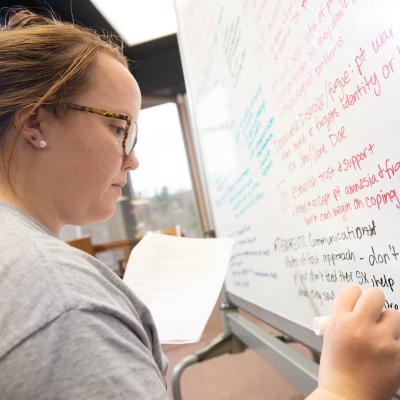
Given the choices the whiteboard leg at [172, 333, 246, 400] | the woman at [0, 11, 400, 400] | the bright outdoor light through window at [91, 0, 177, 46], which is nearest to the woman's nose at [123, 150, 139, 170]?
the woman at [0, 11, 400, 400]

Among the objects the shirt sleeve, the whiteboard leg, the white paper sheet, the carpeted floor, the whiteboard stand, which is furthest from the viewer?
the carpeted floor

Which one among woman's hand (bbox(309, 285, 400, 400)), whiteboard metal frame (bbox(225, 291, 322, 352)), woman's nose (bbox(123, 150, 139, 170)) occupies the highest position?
woman's nose (bbox(123, 150, 139, 170))

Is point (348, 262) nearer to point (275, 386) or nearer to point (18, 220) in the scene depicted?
point (18, 220)

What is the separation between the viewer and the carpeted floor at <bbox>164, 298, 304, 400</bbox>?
1846 mm

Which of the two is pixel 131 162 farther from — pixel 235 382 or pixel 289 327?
pixel 235 382

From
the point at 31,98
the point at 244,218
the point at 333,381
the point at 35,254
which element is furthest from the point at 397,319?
the point at 244,218

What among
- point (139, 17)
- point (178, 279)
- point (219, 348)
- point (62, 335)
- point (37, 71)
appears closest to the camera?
point (62, 335)

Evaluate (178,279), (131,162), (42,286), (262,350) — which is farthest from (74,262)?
(262,350)

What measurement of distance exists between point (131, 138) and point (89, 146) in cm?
10

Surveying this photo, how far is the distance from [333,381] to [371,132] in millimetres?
278

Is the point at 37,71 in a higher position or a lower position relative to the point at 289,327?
higher

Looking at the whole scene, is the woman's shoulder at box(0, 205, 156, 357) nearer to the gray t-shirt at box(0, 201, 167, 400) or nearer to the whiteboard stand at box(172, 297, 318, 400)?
the gray t-shirt at box(0, 201, 167, 400)

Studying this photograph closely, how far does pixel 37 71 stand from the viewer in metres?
0.48

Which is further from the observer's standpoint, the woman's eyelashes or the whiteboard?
the woman's eyelashes
